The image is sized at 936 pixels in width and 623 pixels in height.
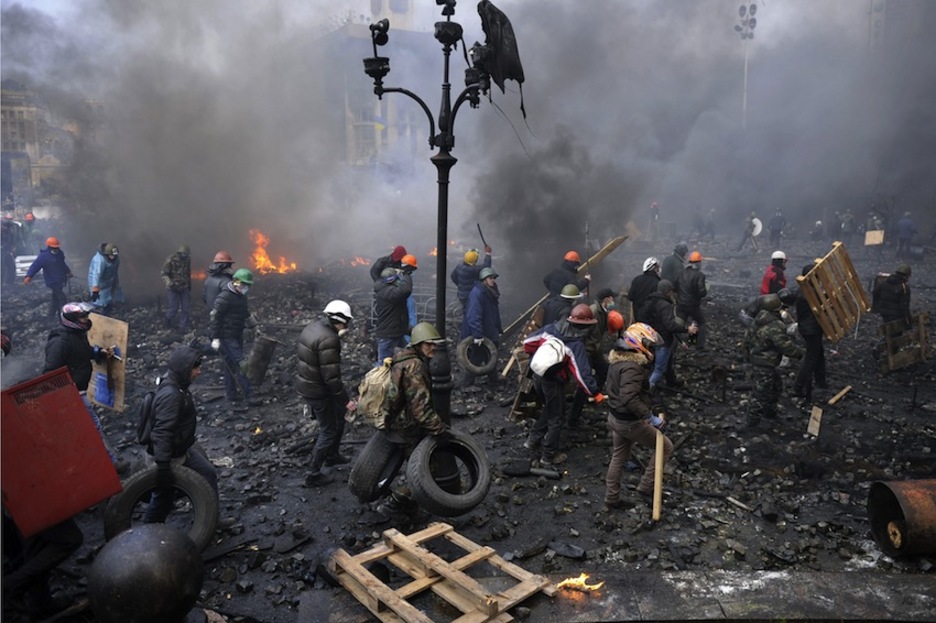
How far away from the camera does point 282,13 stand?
2606 centimetres

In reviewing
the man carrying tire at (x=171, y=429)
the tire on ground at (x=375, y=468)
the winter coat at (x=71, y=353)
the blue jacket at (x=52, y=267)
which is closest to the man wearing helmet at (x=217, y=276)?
the winter coat at (x=71, y=353)

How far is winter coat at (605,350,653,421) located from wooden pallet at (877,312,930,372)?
6.55m

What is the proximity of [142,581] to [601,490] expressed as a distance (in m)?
4.50

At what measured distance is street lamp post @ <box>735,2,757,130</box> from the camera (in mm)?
31953

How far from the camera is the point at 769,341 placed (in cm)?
805

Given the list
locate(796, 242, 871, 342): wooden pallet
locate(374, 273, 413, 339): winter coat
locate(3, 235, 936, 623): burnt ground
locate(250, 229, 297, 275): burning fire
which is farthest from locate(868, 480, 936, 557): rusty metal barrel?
locate(250, 229, 297, 275): burning fire

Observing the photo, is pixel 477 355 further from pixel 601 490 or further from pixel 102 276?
pixel 102 276

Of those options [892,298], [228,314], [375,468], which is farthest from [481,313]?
[892,298]

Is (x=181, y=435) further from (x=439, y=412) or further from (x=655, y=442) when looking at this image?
(x=655, y=442)

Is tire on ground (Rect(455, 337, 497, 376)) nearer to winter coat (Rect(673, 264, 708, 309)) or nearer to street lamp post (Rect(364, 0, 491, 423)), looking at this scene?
winter coat (Rect(673, 264, 708, 309))

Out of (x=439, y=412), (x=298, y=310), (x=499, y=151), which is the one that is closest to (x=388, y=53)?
(x=499, y=151)

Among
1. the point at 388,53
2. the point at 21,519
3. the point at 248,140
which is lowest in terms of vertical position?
the point at 21,519

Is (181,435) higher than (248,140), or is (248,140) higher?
(248,140)

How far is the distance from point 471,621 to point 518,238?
16202mm
